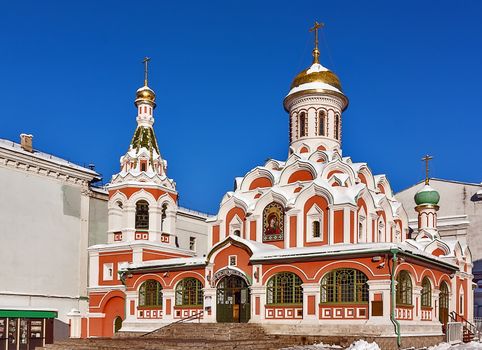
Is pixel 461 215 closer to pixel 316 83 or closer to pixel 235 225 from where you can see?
pixel 316 83

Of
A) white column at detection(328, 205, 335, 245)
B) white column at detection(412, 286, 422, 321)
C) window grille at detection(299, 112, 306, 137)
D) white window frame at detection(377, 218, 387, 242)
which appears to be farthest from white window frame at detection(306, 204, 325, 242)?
window grille at detection(299, 112, 306, 137)

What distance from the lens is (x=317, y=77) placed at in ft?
88.1

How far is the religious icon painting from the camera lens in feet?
78.5

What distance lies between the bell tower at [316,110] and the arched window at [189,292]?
717 centimetres

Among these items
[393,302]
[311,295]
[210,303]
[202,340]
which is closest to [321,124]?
[311,295]

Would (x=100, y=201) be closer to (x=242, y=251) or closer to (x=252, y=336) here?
(x=242, y=251)

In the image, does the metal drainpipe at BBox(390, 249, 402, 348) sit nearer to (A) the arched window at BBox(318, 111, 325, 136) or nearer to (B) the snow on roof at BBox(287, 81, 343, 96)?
(A) the arched window at BBox(318, 111, 325, 136)

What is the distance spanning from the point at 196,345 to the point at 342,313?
4.94 meters

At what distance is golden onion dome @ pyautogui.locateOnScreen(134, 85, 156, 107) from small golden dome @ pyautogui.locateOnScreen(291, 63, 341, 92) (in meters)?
6.37

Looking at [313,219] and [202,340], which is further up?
[313,219]

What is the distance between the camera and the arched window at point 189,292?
23188 mm

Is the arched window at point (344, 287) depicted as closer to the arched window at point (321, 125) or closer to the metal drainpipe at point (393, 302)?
the metal drainpipe at point (393, 302)

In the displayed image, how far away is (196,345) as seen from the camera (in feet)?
56.1

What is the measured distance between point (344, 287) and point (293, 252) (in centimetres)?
208
